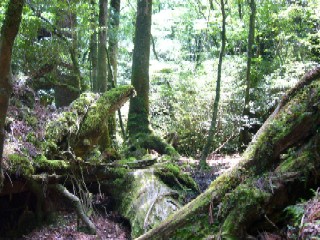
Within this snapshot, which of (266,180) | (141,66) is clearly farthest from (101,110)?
(266,180)

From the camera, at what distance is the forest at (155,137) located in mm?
3468

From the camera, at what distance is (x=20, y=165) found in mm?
5266

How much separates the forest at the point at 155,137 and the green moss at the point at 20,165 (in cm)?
2

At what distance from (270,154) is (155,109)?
10579mm

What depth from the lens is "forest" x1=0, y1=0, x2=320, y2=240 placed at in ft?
11.4

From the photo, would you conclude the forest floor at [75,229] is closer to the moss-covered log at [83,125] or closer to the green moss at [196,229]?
the moss-covered log at [83,125]

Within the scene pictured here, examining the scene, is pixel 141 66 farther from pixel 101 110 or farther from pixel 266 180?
pixel 266 180

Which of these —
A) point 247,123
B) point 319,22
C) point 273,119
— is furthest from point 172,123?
point 273,119

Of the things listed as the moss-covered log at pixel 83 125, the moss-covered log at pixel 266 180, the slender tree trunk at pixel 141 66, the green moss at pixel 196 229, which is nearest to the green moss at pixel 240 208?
the moss-covered log at pixel 266 180

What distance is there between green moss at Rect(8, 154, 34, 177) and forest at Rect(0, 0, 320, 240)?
0.02 meters

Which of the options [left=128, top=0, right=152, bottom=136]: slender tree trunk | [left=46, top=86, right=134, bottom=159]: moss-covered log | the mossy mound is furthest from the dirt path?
[left=128, top=0, right=152, bottom=136]: slender tree trunk

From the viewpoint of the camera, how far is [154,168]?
23.1 feet

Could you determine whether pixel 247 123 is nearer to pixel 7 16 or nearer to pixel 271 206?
pixel 271 206

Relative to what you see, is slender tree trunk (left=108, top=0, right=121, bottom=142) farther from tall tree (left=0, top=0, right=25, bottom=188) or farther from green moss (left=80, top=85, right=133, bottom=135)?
tall tree (left=0, top=0, right=25, bottom=188)
